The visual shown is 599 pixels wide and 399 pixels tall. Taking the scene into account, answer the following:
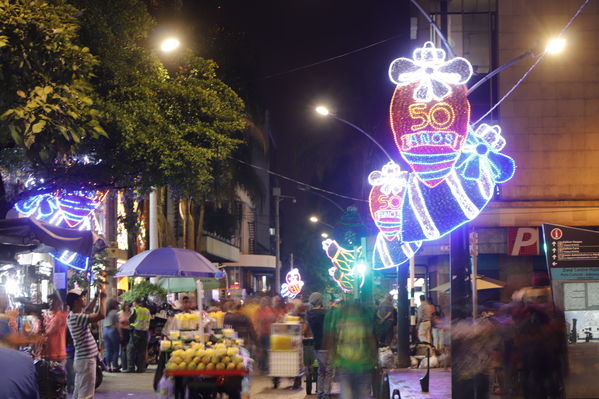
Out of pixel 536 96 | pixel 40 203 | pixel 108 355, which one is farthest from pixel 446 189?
pixel 536 96

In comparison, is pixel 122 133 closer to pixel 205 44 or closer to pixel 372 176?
pixel 205 44

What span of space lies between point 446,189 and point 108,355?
12.6m

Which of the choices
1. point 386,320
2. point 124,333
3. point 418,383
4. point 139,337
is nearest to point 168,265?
point 139,337

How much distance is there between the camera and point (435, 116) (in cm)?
1277

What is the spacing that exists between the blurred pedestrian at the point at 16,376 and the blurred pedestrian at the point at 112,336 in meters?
17.3

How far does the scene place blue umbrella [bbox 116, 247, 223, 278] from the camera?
61.2 feet

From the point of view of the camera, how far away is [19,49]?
1003 cm

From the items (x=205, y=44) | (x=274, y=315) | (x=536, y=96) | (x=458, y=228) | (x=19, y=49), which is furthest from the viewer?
(x=536, y=96)

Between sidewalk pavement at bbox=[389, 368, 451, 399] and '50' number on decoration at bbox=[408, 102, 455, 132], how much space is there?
5.95 metres

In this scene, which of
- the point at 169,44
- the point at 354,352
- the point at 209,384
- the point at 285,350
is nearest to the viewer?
the point at 209,384

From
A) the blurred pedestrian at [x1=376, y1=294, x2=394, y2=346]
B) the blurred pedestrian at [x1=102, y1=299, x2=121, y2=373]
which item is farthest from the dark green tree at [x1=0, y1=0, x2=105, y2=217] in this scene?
the blurred pedestrian at [x1=376, y1=294, x2=394, y2=346]

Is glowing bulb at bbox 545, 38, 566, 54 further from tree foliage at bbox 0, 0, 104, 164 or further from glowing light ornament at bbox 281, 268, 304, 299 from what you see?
glowing light ornament at bbox 281, 268, 304, 299

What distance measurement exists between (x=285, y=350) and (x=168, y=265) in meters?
3.55

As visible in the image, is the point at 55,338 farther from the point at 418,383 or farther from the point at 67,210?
the point at 418,383
